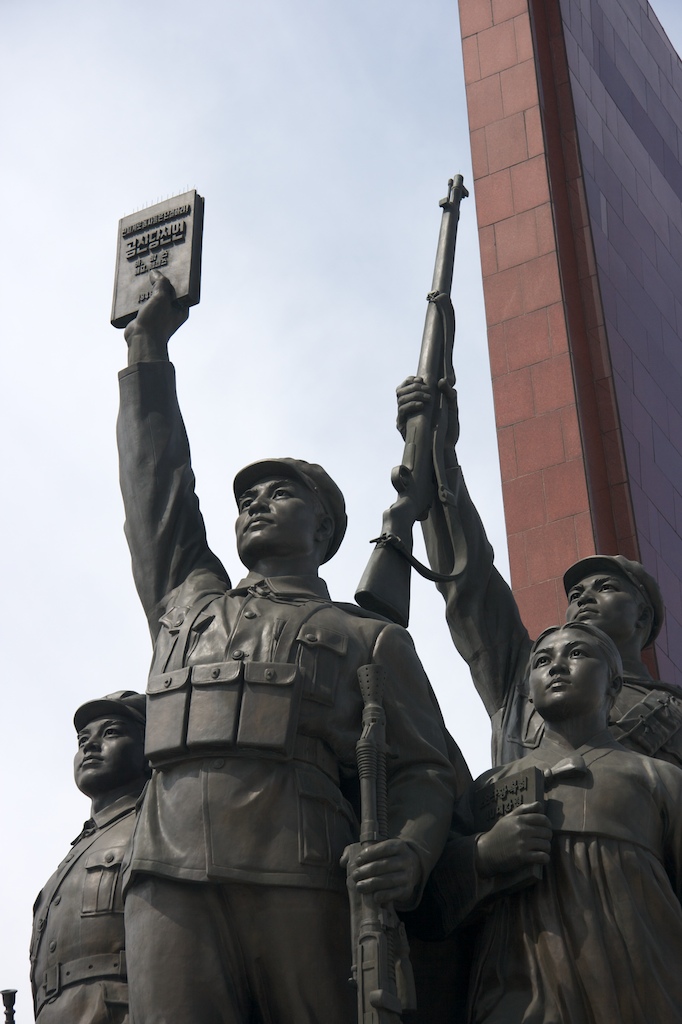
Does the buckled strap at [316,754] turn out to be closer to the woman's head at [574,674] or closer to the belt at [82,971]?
the woman's head at [574,674]

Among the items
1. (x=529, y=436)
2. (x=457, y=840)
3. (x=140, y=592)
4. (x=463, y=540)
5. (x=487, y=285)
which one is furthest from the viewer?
(x=487, y=285)

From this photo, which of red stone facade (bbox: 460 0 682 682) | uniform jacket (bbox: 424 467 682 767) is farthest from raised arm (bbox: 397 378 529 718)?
red stone facade (bbox: 460 0 682 682)

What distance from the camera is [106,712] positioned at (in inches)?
279

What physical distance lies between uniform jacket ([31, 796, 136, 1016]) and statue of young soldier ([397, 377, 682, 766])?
1.75 metres

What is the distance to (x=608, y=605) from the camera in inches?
298

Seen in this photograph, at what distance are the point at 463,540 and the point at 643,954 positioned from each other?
9.89 ft

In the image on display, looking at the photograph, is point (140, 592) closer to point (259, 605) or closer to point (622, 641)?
point (259, 605)

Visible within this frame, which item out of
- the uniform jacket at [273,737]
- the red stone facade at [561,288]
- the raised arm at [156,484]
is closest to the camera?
the uniform jacket at [273,737]

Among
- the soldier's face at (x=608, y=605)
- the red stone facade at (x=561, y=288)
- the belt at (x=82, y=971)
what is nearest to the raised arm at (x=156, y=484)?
the belt at (x=82, y=971)

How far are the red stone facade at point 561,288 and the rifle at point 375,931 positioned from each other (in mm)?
5486

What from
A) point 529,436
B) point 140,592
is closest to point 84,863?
point 140,592

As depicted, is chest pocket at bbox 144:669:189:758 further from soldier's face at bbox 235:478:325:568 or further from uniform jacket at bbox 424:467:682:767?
uniform jacket at bbox 424:467:682:767

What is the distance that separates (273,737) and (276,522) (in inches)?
41.8

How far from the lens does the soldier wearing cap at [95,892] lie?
6.50 m
